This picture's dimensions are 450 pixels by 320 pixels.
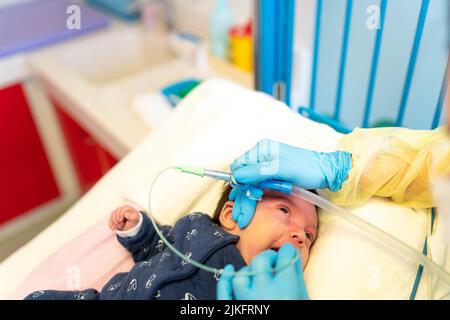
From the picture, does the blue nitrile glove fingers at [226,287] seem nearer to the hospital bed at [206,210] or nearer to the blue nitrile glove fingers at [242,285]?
the blue nitrile glove fingers at [242,285]

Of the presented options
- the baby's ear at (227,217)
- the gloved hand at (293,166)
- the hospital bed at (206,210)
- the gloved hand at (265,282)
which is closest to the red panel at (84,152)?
the hospital bed at (206,210)

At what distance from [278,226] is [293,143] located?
0.21 meters

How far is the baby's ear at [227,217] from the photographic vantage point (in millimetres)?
881

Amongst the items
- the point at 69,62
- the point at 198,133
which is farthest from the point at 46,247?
the point at 69,62

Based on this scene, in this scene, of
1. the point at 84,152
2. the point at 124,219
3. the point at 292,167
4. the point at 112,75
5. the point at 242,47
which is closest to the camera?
the point at 292,167

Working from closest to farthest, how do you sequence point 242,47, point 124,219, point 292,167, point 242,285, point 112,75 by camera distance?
point 242,285 < point 292,167 < point 124,219 < point 242,47 < point 112,75

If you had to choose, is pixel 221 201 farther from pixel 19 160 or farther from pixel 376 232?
pixel 19 160

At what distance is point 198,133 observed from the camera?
1036 mm

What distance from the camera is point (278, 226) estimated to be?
810 mm

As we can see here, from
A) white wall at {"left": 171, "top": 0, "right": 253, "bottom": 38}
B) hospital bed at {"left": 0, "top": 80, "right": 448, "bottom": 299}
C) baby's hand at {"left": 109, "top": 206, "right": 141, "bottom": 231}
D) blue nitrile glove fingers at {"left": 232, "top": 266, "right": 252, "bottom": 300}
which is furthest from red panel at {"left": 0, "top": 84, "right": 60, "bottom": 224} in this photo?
blue nitrile glove fingers at {"left": 232, "top": 266, "right": 252, "bottom": 300}

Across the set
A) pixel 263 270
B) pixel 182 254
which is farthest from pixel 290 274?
pixel 182 254

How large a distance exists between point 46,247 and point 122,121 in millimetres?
549

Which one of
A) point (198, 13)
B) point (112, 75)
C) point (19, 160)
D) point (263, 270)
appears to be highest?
point (198, 13)
